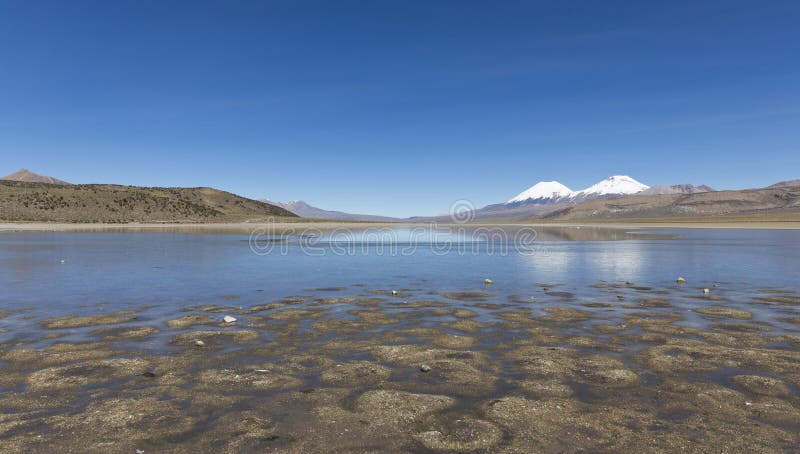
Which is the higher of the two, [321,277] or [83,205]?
[83,205]

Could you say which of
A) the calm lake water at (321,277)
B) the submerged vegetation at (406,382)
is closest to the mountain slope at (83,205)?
the calm lake water at (321,277)

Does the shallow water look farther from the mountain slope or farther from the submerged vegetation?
the mountain slope

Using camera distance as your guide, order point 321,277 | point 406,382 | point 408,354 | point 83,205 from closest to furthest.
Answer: point 406,382 → point 408,354 → point 321,277 → point 83,205

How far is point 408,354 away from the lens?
44.7ft

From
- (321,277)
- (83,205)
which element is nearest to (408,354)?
(321,277)

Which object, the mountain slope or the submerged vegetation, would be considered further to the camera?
the mountain slope

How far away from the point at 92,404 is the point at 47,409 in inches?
32.3

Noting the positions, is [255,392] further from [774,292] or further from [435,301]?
[774,292]

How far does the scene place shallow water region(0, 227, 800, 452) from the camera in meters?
8.95

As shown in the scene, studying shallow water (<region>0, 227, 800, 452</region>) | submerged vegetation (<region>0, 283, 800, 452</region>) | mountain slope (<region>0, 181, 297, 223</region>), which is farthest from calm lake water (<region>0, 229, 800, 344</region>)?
mountain slope (<region>0, 181, 297, 223</region>)

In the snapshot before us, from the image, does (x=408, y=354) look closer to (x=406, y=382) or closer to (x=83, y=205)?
(x=406, y=382)

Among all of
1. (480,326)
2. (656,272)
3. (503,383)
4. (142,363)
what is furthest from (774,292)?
(142,363)

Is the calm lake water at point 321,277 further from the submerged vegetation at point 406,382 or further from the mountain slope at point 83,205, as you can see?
the mountain slope at point 83,205

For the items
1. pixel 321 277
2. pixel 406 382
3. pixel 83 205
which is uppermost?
pixel 83 205
